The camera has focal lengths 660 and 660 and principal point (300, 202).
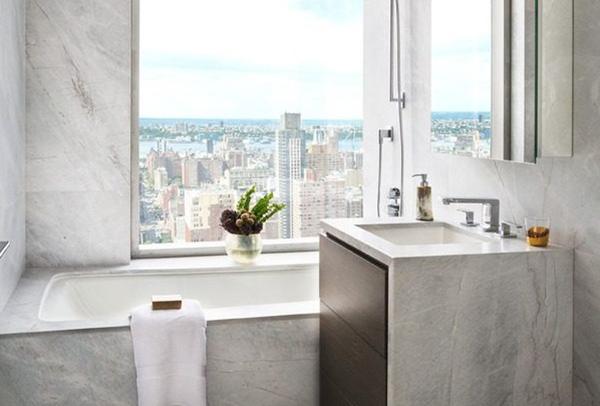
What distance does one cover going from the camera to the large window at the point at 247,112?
346 cm

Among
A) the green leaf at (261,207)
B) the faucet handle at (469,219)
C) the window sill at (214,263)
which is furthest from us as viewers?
the green leaf at (261,207)

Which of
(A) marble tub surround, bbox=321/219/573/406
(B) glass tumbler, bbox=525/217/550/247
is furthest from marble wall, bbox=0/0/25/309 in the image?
(B) glass tumbler, bbox=525/217/550/247

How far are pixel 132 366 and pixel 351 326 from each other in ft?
2.73

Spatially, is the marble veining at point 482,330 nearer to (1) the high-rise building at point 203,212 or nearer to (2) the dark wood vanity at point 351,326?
(2) the dark wood vanity at point 351,326

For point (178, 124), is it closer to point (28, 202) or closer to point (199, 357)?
point (28, 202)

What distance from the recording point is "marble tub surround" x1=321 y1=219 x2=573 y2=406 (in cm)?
185

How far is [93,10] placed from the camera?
320cm

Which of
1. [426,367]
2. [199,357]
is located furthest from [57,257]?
[426,367]

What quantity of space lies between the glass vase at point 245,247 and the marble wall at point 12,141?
0.99 metres

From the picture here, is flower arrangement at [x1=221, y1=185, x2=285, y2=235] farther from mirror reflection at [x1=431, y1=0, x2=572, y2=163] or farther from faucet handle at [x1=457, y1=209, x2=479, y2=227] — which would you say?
faucet handle at [x1=457, y1=209, x2=479, y2=227]

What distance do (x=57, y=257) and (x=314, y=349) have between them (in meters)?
1.45

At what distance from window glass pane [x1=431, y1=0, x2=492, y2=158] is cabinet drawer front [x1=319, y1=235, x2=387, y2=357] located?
62 centimetres

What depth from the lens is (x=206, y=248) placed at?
3504 mm

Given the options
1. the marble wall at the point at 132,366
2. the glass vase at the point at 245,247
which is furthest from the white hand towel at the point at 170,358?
the glass vase at the point at 245,247
